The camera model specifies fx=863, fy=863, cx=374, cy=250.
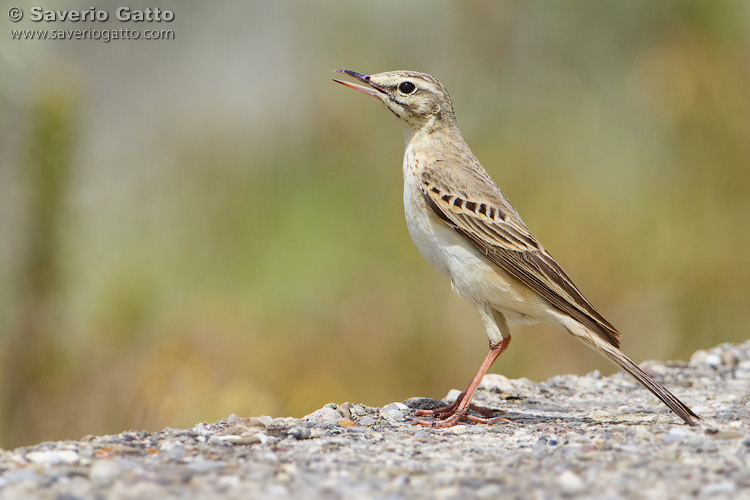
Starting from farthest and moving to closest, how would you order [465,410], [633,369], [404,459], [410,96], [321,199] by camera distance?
[321,199] < [410,96] < [465,410] < [633,369] < [404,459]

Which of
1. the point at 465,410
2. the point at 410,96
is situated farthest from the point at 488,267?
the point at 410,96

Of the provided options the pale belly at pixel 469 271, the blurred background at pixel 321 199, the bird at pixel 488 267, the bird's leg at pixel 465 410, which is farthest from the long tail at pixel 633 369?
the blurred background at pixel 321 199

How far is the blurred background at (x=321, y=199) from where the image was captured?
24.4 feet

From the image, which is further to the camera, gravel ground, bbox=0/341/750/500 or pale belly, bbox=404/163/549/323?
pale belly, bbox=404/163/549/323

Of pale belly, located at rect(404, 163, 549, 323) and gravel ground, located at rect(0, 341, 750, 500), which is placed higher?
pale belly, located at rect(404, 163, 549, 323)

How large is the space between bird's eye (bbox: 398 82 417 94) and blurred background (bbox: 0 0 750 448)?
2.75 metres

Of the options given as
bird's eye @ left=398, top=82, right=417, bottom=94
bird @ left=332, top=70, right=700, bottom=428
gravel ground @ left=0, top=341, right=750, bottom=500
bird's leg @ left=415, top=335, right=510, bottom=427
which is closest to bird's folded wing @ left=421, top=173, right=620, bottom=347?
bird @ left=332, top=70, right=700, bottom=428

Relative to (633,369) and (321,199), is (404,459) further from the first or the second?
(321,199)

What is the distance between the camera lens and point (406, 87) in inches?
288

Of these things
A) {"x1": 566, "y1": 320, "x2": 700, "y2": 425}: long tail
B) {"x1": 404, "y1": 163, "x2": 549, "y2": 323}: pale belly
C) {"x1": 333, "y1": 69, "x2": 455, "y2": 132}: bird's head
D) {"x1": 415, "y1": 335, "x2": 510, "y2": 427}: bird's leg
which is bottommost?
{"x1": 415, "y1": 335, "x2": 510, "y2": 427}: bird's leg

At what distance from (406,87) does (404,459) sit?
11.8 feet

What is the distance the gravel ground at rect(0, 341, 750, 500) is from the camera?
155 inches

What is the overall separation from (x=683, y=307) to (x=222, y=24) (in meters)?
9.42

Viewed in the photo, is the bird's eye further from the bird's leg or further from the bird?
the bird's leg
